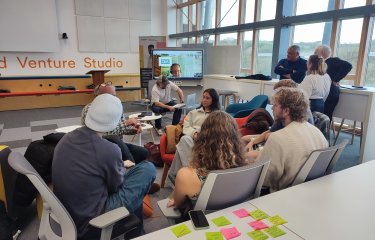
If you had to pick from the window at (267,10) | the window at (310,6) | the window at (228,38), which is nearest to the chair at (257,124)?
the window at (310,6)

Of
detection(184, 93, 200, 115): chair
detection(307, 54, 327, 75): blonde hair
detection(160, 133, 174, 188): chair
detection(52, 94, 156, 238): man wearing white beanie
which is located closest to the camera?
detection(52, 94, 156, 238): man wearing white beanie

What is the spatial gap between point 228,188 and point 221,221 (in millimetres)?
186

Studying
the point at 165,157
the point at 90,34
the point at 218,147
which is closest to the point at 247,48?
the point at 90,34

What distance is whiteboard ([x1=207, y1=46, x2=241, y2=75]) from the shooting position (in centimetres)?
632

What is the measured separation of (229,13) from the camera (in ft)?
24.4

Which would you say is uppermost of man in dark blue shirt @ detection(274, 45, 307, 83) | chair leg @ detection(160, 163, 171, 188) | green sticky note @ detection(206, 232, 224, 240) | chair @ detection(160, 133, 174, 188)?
man in dark blue shirt @ detection(274, 45, 307, 83)

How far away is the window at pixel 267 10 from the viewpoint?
19.6 feet

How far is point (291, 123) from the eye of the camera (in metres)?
1.70

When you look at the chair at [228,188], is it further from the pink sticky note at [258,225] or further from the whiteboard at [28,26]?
the whiteboard at [28,26]

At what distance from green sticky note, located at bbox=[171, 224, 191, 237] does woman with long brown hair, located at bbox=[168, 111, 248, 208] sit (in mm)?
224

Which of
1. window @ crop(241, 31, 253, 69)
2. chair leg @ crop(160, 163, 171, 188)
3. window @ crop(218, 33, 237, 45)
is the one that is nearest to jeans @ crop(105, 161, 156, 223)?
chair leg @ crop(160, 163, 171, 188)

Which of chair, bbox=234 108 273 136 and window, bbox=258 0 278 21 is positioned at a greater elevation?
window, bbox=258 0 278 21

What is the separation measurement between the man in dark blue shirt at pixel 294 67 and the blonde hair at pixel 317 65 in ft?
2.97

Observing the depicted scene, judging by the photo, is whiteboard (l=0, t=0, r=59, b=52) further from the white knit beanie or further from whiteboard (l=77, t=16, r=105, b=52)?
the white knit beanie
